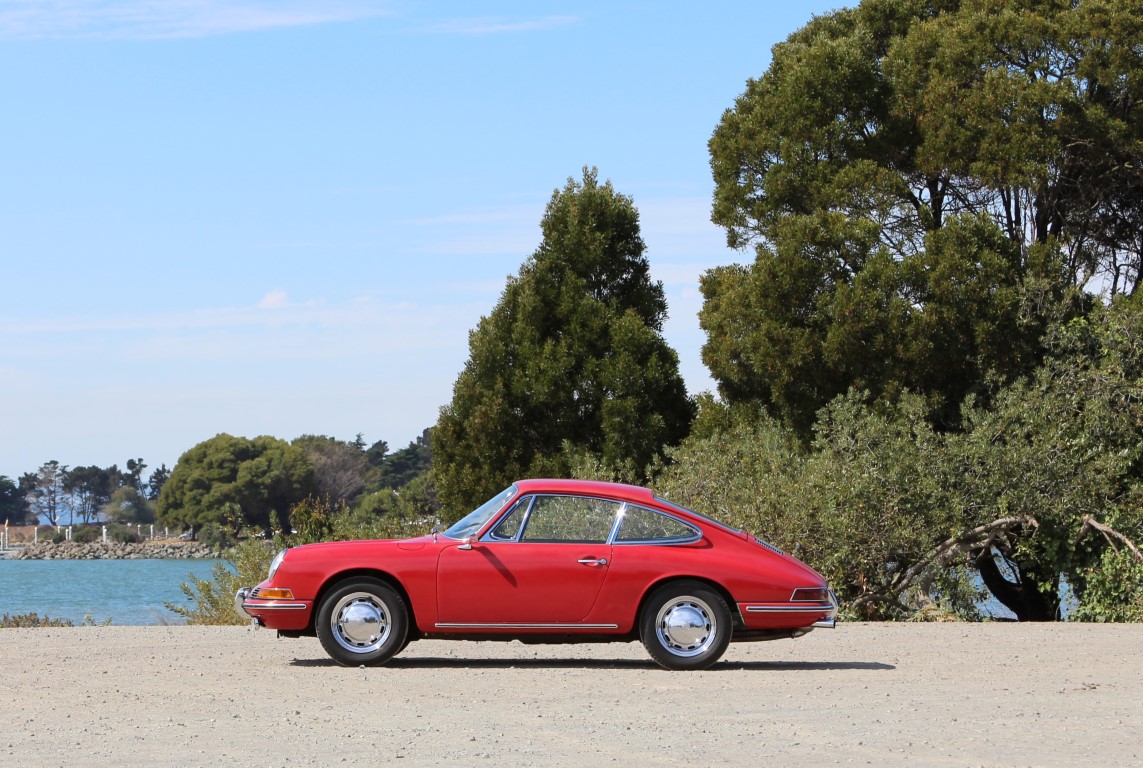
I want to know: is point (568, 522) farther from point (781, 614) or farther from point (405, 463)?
point (405, 463)

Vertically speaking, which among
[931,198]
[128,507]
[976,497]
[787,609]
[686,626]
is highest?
[931,198]

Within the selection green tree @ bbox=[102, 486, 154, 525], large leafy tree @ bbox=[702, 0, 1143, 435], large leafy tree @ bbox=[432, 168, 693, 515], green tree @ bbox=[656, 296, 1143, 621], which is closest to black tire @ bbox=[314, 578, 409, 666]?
green tree @ bbox=[656, 296, 1143, 621]

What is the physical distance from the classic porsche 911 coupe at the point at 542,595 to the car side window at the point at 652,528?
0.05 m

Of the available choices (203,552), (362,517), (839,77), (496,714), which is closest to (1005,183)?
(839,77)

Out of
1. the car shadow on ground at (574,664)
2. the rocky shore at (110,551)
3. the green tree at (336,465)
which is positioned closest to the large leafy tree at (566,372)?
the car shadow on ground at (574,664)

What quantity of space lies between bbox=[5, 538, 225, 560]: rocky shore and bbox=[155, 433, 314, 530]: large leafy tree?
6194 millimetres

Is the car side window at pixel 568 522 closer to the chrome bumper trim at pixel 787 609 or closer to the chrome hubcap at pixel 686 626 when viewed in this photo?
the chrome hubcap at pixel 686 626

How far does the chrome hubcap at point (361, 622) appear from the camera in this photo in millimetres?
11656

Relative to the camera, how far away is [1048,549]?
20.2 metres

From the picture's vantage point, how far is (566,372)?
1080 inches

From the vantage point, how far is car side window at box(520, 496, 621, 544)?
1181 centimetres

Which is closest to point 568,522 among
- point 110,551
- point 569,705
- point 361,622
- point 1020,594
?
point 361,622

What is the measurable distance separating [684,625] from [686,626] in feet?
0.07

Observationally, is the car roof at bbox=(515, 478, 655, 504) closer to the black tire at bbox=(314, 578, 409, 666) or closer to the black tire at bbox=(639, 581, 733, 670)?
the black tire at bbox=(639, 581, 733, 670)
